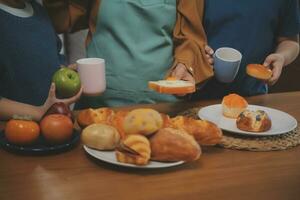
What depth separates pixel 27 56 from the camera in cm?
130

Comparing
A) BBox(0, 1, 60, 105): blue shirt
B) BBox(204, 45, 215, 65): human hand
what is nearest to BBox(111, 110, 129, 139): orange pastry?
BBox(0, 1, 60, 105): blue shirt

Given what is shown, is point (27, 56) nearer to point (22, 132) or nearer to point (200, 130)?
point (22, 132)

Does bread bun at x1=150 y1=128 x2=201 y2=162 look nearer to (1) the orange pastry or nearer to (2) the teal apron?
(1) the orange pastry

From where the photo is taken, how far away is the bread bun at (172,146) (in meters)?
0.93

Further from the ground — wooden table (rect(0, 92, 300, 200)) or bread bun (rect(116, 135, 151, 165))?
bread bun (rect(116, 135, 151, 165))

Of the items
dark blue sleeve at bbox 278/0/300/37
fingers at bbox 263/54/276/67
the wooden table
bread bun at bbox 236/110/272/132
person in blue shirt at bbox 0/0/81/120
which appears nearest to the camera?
the wooden table

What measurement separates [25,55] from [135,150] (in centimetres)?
53

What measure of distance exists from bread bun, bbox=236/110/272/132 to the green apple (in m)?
0.41

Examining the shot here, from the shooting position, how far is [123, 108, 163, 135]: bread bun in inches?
36.5

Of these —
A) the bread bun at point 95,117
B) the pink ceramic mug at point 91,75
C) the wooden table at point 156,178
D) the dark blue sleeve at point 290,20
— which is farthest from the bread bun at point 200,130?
the dark blue sleeve at point 290,20

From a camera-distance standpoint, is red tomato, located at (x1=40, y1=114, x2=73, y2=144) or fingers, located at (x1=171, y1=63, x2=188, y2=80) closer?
red tomato, located at (x1=40, y1=114, x2=73, y2=144)

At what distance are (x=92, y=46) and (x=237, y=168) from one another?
69 cm

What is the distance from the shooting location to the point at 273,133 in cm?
112

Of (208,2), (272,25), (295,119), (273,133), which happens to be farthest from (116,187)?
(272,25)
